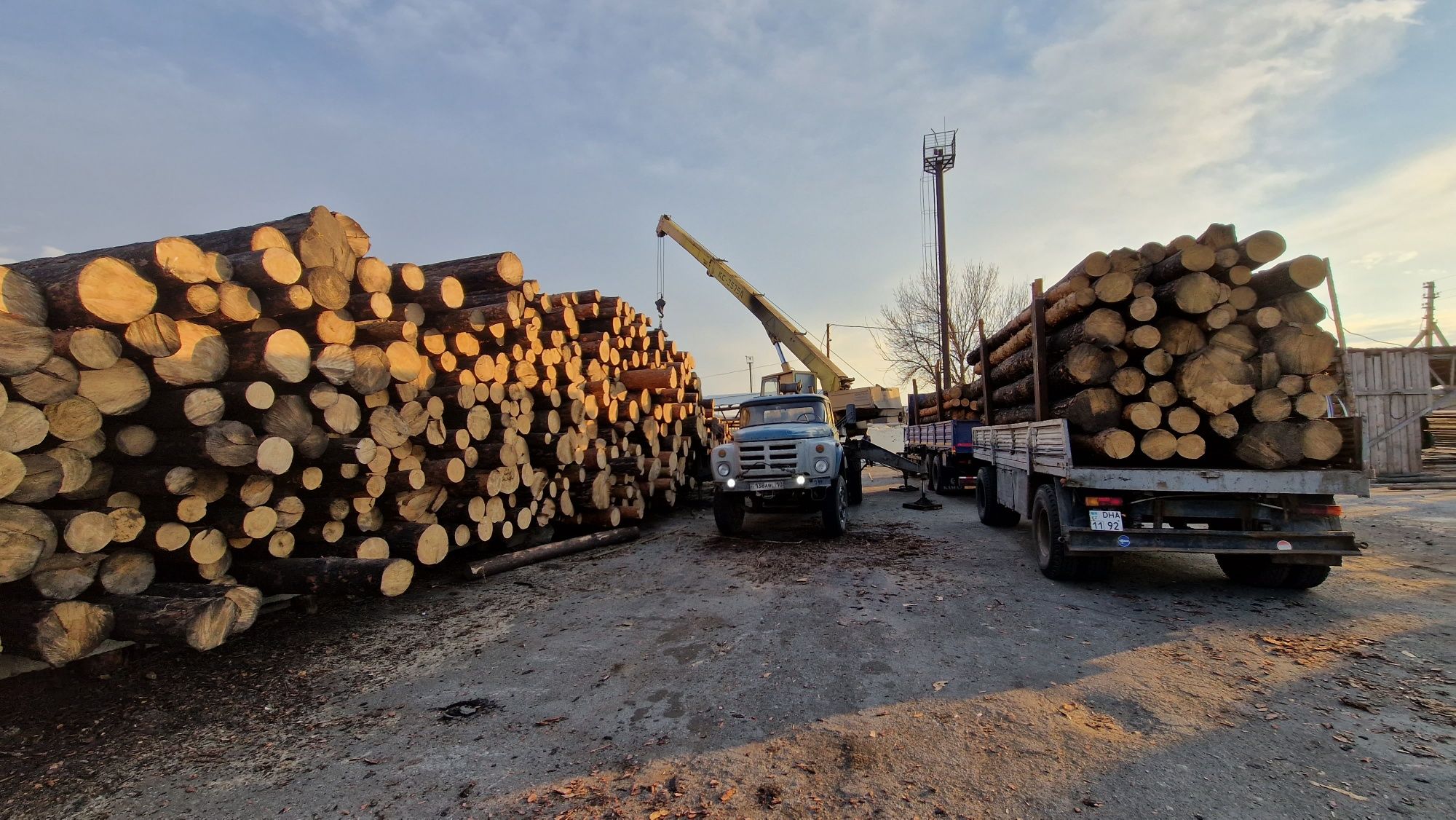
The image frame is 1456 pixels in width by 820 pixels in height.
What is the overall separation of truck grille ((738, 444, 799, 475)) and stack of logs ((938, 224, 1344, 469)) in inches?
136

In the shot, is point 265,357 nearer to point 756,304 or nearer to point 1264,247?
point 1264,247

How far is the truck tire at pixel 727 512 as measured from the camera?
8727 millimetres

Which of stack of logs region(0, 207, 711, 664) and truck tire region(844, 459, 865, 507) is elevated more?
stack of logs region(0, 207, 711, 664)

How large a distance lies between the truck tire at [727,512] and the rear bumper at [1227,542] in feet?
15.1

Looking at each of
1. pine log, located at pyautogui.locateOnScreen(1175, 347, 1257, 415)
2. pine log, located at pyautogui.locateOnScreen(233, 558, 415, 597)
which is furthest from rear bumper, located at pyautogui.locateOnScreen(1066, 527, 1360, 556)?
pine log, located at pyautogui.locateOnScreen(233, 558, 415, 597)

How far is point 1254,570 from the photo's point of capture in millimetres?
A: 5539

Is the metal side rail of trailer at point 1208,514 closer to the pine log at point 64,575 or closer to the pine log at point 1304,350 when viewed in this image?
the pine log at point 1304,350

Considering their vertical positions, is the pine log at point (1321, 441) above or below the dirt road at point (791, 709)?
above

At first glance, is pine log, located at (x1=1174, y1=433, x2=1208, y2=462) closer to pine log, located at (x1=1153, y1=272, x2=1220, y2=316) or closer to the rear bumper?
the rear bumper

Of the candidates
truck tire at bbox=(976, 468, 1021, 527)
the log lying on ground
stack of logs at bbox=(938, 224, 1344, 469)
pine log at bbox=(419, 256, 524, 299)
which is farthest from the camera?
truck tire at bbox=(976, 468, 1021, 527)

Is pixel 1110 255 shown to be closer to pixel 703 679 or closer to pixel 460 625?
pixel 703 679

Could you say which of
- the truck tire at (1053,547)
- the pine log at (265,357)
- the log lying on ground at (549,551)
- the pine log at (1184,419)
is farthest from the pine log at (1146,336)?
the pine log at (265,357)

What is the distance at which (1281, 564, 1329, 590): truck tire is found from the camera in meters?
5.20

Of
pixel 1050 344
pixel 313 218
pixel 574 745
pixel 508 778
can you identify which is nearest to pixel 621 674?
pixel 574 745
